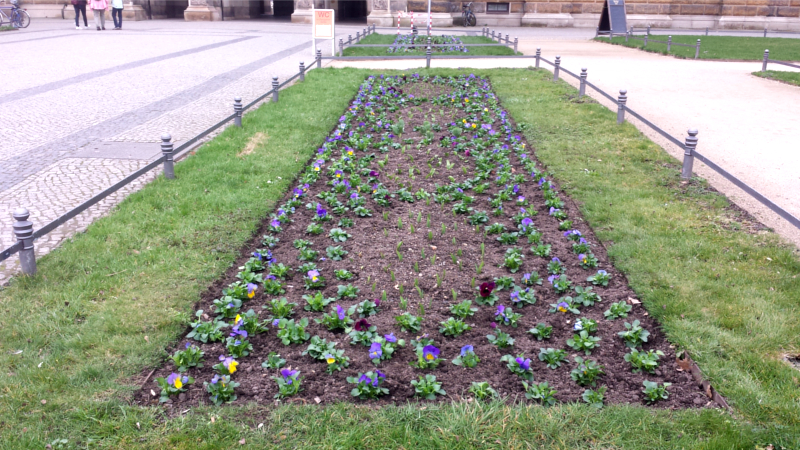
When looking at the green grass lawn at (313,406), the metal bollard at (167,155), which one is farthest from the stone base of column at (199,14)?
the metal bollard at (167,155)

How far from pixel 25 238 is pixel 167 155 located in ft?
7.30

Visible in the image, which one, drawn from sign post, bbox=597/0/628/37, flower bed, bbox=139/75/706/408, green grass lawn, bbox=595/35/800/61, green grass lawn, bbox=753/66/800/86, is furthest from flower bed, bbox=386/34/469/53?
flower bed, bbox=139/75/706/408

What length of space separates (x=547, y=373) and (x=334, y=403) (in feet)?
3.81

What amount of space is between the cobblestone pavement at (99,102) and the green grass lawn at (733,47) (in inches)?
418

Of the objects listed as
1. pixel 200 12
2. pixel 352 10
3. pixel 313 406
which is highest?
pixel 352 10

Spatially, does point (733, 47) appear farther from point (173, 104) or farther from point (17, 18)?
point (17, 18)

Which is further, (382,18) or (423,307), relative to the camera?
(382,18)

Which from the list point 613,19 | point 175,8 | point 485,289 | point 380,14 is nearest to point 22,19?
point 175,8

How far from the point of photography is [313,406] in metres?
3.12

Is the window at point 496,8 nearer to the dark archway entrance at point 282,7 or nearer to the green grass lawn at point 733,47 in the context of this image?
the green grass lawn at point 733,47

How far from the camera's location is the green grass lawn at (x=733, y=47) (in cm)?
1797

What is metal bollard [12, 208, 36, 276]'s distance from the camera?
13.8 feet

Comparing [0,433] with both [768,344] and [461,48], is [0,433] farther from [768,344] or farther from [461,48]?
[461,48]

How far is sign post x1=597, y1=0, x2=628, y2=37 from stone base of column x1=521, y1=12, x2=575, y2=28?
22.9ft
